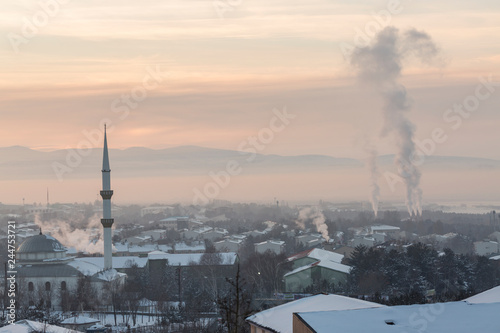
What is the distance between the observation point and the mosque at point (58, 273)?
54.6 m

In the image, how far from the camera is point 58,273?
59281 millimetres

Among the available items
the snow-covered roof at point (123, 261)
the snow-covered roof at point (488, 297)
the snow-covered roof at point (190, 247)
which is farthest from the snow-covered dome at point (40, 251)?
the snow-covered roof at point (488, 297)

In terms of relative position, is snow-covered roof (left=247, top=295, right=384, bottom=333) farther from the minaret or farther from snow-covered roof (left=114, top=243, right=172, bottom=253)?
snow-covered roof (left=114, top=243, right=172, bottom=253)

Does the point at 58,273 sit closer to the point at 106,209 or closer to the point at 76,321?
the point at 106,209

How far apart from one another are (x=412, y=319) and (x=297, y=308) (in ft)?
21.1

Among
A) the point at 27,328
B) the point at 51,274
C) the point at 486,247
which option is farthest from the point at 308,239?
the point at 27,328

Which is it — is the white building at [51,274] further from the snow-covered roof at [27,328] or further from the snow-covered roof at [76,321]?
the snow-covered roof at [27,328]

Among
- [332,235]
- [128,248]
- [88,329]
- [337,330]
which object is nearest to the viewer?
[337,330]

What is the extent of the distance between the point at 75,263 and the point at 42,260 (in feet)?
7.67

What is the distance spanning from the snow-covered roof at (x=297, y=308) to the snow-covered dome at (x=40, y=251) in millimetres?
36724

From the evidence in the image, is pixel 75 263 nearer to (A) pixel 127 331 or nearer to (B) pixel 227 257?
(B) pixel 227 257

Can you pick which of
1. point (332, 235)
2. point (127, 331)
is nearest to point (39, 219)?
point (332, 235)

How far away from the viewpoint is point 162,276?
61.2m

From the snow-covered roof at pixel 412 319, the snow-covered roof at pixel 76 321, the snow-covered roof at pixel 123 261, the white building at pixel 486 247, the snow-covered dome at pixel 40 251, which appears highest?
the snow-covered dome at pixel 40 251
